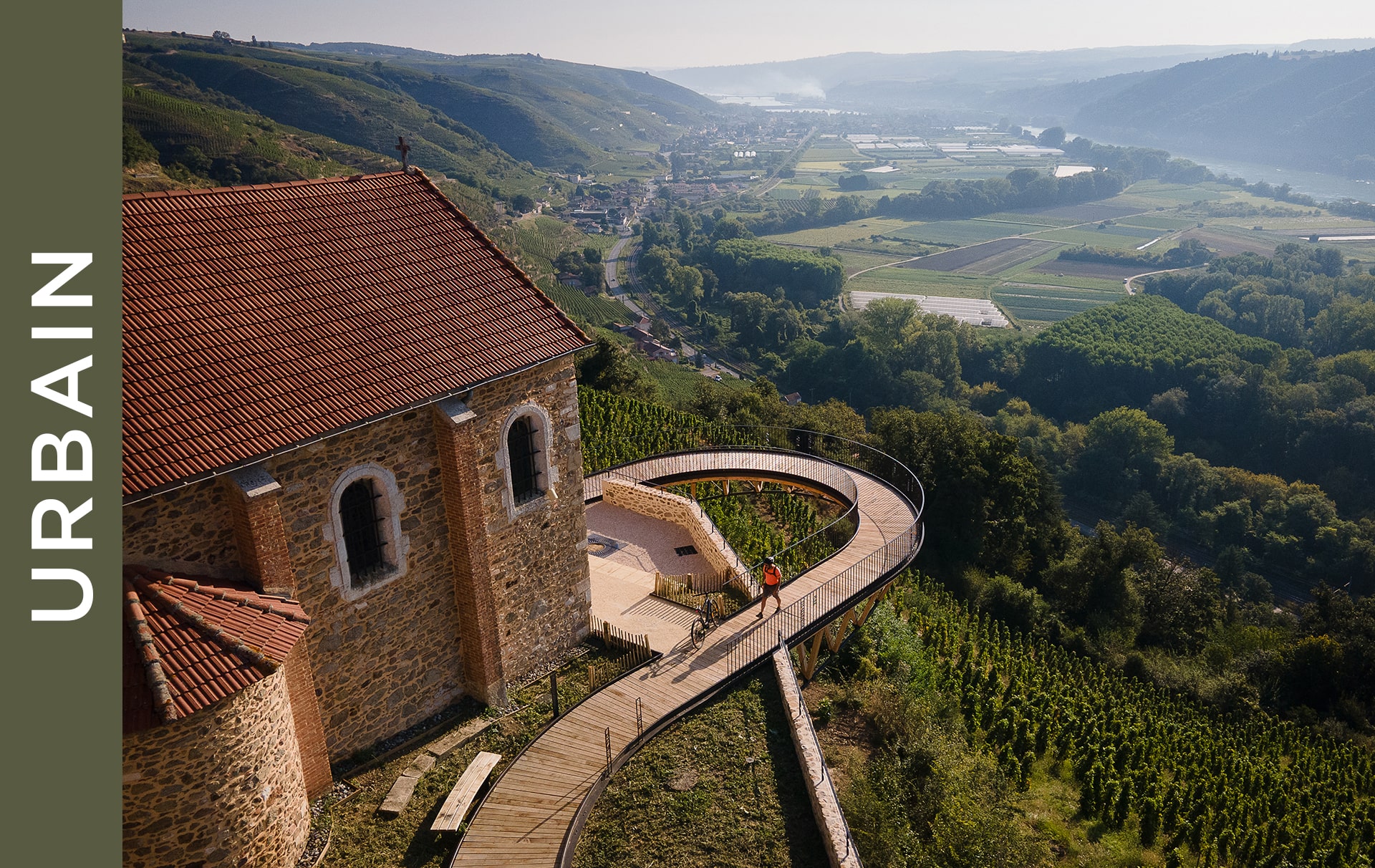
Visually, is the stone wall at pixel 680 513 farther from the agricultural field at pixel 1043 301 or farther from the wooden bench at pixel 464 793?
the agricultural field at pixel 1043 301

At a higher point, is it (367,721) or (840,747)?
(367,721)

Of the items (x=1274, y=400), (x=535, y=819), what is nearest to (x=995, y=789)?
(x=535, y=819)

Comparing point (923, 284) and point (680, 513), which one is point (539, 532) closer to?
point (680, 513)

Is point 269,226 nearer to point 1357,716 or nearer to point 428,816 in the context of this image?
point 428,816

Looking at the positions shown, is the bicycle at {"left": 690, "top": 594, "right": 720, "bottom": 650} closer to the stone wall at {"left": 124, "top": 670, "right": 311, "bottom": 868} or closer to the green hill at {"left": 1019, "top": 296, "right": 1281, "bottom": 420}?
the stone wall at {"left": 124, "top": 670, "right": 311, "bottom": 868}

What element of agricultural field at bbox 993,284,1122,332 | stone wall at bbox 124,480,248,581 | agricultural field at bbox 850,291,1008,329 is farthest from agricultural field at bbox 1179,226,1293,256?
stone wall at bbox 124,480,248,581

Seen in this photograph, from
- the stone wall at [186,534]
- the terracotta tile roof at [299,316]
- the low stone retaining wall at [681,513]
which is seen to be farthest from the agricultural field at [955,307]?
the stone wall at [186,534]
